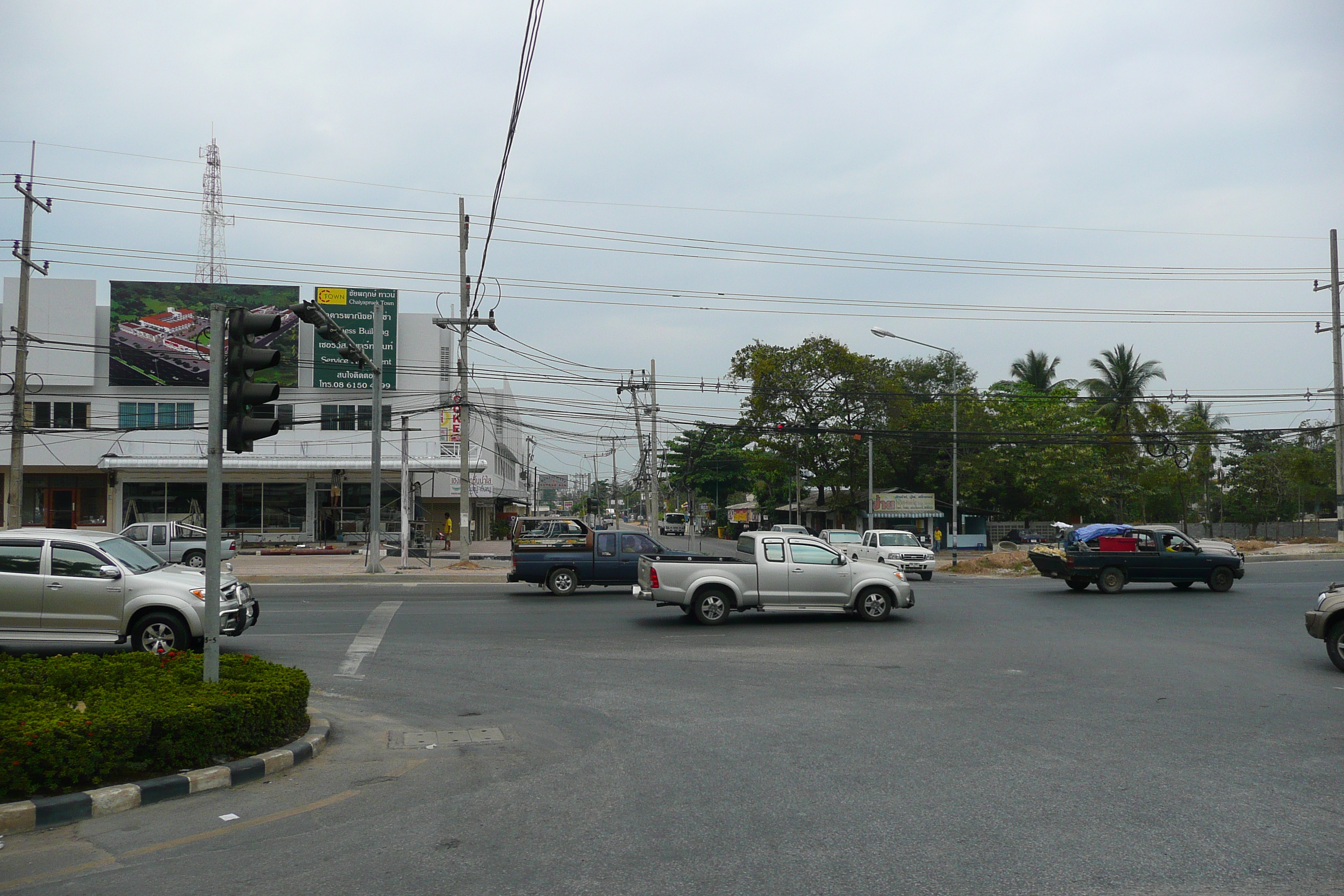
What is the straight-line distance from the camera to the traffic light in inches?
316

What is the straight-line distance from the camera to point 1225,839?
5.69 metres

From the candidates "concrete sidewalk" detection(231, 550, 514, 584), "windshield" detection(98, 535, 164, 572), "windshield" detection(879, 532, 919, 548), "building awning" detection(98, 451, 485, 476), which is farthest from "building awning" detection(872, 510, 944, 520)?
"windshield" detection(98, 535, 164, 572)

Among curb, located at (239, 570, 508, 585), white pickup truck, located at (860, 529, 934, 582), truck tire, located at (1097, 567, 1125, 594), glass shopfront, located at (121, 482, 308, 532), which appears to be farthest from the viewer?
glass shopfront, located at (121, 482, 308, 532)

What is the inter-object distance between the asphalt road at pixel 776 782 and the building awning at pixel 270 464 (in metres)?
32.5

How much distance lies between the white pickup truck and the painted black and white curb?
24905 millimetres

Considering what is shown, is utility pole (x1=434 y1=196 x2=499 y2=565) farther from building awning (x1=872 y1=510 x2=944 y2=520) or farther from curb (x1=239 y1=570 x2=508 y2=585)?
building awning (x1=872 y1=510 x2=944 y2=520)

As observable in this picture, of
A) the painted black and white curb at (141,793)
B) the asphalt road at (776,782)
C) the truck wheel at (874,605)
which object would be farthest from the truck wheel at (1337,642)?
the painted black and white curb at (141,793)

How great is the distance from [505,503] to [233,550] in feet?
136

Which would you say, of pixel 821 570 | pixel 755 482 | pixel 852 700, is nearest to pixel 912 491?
pixel 755 482

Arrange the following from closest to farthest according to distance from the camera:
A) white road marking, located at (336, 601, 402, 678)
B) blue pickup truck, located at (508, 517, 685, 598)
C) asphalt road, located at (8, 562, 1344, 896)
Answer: asphalt road, located at (8, 562, 1344, 896)
white road marking, located at (336, 601, 402, 678)
blue pickup truck, located at (508, 517, 685, 598)

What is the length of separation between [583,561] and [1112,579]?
1339 centimetres

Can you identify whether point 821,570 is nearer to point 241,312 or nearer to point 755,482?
point 241,312

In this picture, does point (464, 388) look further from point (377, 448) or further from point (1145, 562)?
point (1145, 562)

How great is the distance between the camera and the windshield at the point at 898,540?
32.0m
